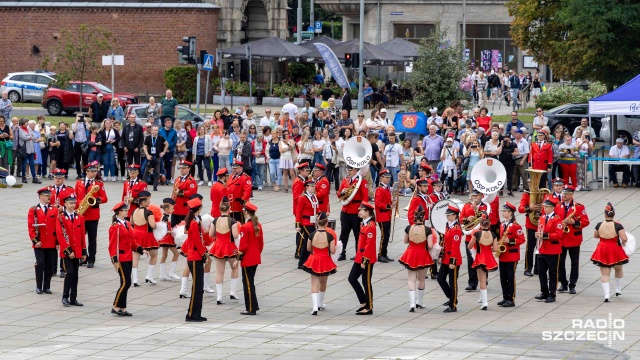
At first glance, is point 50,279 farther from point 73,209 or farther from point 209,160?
point 209,160

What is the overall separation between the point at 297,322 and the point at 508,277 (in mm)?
3247

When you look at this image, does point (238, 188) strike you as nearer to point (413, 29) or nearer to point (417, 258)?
point (417, 258)

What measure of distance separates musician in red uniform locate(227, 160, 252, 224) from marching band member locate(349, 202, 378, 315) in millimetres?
3744

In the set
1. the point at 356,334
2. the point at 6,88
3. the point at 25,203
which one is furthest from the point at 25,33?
the point at 356,334

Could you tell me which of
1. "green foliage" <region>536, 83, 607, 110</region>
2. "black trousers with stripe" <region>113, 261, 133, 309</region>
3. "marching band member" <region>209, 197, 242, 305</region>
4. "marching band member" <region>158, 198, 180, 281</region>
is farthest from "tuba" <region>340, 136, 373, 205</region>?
"green foliage" <region>536, 83, 607, 110</region>

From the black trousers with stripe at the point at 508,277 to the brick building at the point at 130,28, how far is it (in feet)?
114

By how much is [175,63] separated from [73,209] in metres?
33.3

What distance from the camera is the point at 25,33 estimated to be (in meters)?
51.7

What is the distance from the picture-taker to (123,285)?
17266 millimetres

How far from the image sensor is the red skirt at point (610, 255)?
717 inches

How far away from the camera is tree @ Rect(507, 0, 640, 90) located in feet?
127

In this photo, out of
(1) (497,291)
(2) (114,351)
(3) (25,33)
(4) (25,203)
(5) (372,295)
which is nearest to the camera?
(2) (114,351)

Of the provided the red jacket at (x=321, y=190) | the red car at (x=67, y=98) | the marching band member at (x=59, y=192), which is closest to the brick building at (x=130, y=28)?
the red car at (x=67, y=98)

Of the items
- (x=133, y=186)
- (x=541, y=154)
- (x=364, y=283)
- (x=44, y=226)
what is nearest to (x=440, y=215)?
(x=364, y=283)
